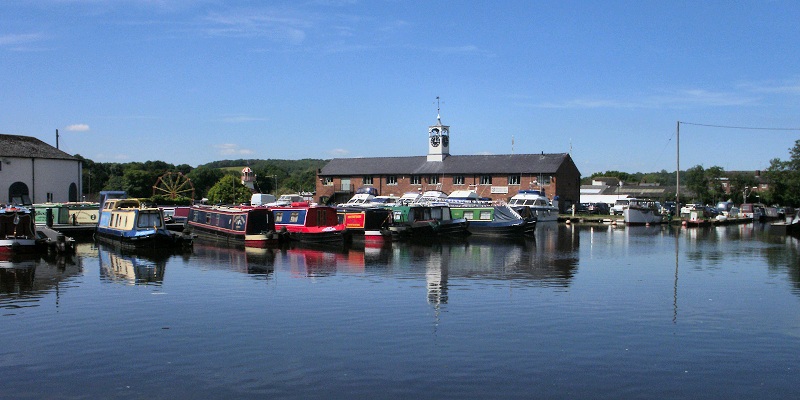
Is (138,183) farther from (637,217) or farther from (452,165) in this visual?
(637,217)

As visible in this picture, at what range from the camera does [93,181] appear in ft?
308

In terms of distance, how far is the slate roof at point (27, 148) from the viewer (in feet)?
158

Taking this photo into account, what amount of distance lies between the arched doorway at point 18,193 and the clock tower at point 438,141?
35336mm

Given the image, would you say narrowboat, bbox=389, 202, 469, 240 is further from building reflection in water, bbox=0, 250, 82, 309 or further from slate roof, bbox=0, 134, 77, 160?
slate roof, bbox=0, 134, 77, 160

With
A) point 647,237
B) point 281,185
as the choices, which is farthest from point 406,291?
point 281,185

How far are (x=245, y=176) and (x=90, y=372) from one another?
7299 centimetres

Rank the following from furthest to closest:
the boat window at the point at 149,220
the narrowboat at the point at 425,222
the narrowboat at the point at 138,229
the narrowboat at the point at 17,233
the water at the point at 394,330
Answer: the narrowboat at the point at 425,222 < the boat window at the point at 149,220 < the narrowboat at the point at 138,229 < the narrowboat at the point at 17,233 < the water at the point at 394,330

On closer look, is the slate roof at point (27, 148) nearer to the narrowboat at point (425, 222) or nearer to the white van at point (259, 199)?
the white van at point (259, 199)

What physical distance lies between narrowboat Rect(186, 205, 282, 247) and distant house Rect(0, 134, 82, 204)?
19297mm

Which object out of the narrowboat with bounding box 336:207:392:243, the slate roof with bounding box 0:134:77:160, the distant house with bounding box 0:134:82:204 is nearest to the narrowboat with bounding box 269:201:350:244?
the narrowboat with bounding box 336:207:392:243

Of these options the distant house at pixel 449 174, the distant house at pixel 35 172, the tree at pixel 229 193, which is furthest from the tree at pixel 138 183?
the distant house at pixel 35 172

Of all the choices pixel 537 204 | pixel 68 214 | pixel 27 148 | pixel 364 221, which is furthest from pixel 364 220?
pixel 27 148

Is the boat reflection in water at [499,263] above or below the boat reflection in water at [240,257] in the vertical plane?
below

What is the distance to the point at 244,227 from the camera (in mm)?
32844
